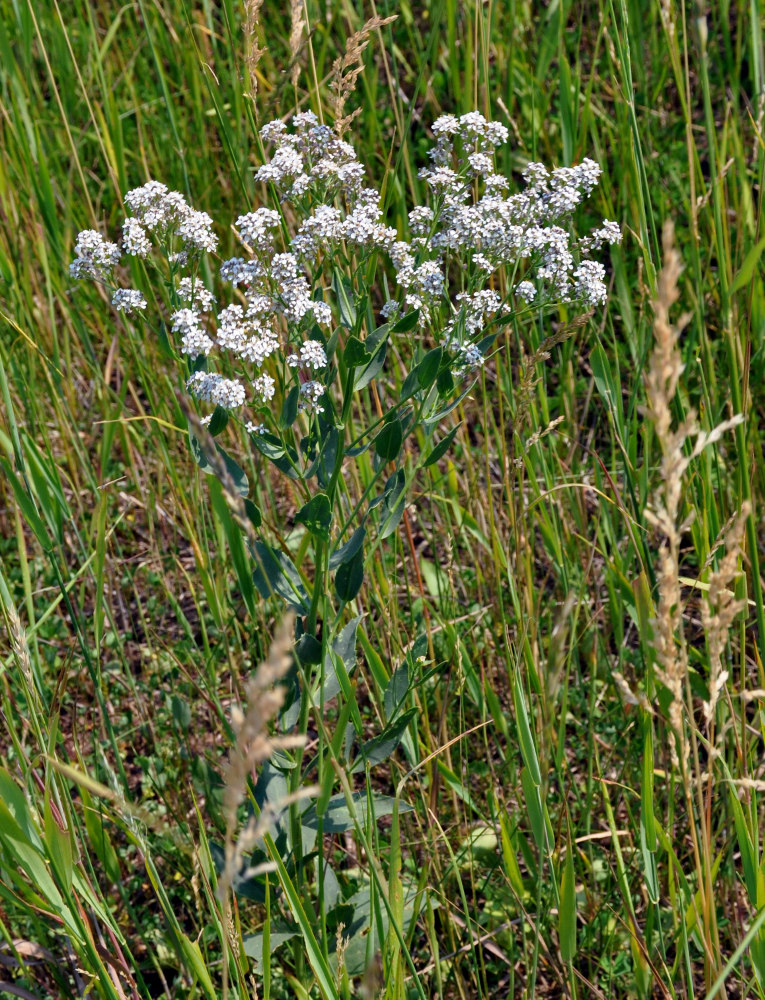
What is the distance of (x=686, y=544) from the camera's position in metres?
2.82

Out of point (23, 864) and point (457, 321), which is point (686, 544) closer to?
point (457, 321)

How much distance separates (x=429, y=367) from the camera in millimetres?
1431

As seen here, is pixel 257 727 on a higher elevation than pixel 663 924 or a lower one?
higher

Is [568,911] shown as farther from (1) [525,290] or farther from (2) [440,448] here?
(1) [525,290]

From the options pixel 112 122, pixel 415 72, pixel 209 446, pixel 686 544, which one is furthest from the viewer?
pixel 415 72

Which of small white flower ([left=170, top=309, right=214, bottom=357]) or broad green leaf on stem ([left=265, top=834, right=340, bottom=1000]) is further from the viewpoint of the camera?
small white flower ([left=170, top=309, right=214, bottom=357])

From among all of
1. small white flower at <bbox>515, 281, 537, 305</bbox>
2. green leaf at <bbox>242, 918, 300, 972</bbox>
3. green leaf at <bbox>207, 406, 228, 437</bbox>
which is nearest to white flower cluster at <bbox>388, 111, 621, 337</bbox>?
small white flower at <bbox>515, 281, 537, 305</bbox>

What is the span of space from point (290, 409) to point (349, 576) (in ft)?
0.97

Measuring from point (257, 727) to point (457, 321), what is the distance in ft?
3.08

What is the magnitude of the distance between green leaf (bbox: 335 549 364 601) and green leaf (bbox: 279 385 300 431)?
0.81 ft

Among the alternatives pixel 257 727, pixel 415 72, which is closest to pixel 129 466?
pixel 415 72

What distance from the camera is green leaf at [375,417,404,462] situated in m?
1.52

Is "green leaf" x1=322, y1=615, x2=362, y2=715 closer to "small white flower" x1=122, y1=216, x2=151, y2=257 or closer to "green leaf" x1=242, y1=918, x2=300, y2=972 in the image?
"green leaf" x1=242, y1=918, x2=300, y2=972

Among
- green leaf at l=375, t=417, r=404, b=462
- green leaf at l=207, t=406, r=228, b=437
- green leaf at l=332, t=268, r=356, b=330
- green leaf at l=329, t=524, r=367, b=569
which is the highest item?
green leaf at l=332, t=268, r=356, b=330
